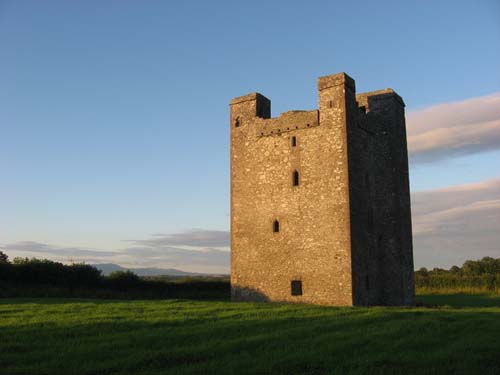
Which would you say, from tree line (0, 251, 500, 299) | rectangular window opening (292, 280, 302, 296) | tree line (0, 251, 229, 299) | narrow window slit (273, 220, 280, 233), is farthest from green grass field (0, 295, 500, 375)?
tree line (0, 251, 229, 299)

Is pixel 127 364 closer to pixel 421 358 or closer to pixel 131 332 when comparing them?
pixel 131 332

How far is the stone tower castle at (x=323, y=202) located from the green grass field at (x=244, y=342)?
5279 millimetres

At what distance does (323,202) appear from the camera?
72.8 ft

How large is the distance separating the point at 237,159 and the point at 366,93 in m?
7.38

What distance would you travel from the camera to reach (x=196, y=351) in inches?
405

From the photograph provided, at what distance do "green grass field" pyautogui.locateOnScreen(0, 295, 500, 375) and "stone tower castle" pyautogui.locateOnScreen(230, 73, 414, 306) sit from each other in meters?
5.28

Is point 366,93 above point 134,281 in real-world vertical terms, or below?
above

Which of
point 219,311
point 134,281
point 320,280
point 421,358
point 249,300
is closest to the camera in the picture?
point 421,358

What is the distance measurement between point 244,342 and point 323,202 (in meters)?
11.7

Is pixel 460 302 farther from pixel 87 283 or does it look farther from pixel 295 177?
pixel 87 283

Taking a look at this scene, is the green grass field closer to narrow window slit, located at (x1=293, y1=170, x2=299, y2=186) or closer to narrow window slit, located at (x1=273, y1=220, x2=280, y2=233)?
narrow window slit, located at (x1=273, y1=220, x2=280, y2=233)

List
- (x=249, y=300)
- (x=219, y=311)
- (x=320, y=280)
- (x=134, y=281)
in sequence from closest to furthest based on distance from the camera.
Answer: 1. (x=219, y=311)
2. (x=320, y=280)
3. (x=249, y=300)
4. (x=134, y=281)

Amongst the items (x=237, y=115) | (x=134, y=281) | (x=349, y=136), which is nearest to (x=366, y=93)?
(x=349, y=136)

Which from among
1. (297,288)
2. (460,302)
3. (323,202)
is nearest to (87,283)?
(297,288)
